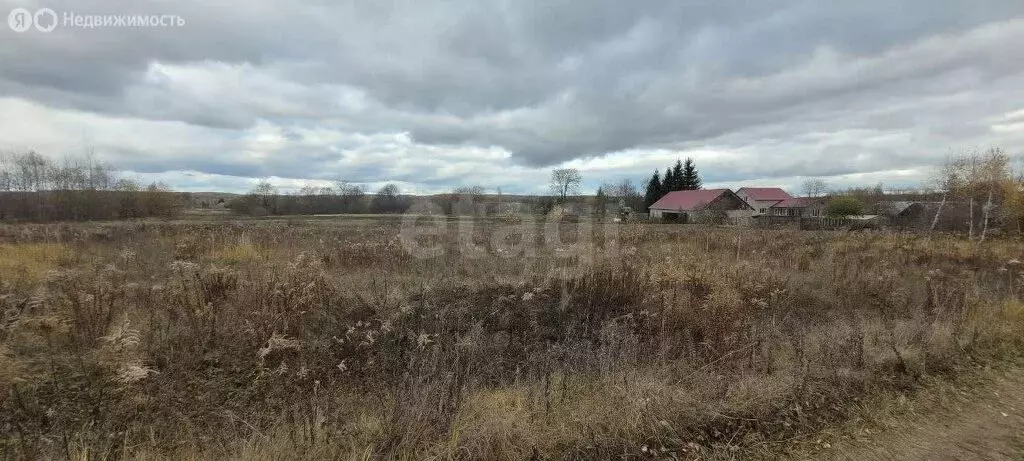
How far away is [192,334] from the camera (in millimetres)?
4570

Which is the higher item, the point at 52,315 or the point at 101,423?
the point at 52,315

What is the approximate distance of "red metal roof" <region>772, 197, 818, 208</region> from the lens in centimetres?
5766

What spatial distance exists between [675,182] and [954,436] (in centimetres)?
6266

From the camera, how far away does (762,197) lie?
62.2 meters

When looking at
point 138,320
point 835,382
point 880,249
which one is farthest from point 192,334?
point 880,249

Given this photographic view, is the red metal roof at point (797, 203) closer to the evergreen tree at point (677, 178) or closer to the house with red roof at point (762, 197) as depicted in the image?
the house with red roof at point (762, 197)

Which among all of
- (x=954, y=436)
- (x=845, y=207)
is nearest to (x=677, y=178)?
(x=845, y=207)

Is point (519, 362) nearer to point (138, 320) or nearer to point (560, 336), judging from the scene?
point (560, 336)

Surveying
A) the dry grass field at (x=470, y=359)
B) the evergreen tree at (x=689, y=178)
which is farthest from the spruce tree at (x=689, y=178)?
the dry grass field at (x=470, y=359)

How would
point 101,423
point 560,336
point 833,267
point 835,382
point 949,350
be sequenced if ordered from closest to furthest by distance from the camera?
point 101,423
point 835,382
point 949,350
point 560,336
point 833,267

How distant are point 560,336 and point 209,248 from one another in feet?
34.2

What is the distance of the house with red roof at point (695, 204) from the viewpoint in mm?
45344

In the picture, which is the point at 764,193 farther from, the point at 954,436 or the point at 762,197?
the point at 954,436

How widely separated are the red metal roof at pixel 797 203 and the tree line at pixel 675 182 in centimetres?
1136
